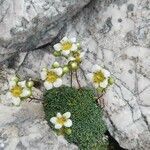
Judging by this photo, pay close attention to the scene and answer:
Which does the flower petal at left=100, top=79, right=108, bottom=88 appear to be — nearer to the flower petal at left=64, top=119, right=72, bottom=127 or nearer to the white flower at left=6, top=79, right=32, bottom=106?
the flower petal at left=64, top=119, right=72, bottom=127

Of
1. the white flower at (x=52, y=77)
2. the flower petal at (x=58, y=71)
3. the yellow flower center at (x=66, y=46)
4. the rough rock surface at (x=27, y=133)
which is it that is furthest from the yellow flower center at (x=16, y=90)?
the yellow flower center at (x=66, y=46)

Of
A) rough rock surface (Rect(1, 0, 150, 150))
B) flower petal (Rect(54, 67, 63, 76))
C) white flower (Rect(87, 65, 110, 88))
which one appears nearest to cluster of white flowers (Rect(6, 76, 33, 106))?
flower petal (Rect(54, 67, 63, 76))

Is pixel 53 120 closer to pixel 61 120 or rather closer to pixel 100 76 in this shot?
pixel 61 120

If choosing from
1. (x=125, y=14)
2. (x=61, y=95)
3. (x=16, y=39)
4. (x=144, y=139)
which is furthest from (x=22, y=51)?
(x=144, y=139)

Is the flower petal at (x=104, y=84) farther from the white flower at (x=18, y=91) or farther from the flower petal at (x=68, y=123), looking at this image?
the white flower at (x=18, y=91)

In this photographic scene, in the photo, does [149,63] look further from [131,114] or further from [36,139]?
[36,139]

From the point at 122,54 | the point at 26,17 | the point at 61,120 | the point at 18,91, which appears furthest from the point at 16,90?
the point at 122,54

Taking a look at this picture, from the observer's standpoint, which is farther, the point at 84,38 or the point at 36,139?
the point at 84,38
